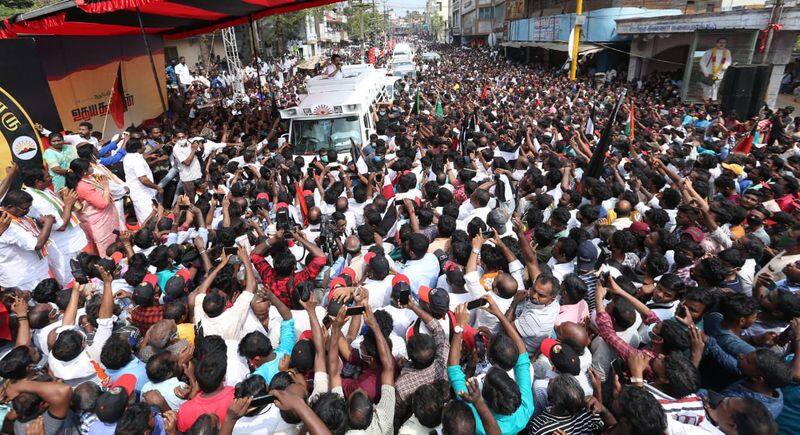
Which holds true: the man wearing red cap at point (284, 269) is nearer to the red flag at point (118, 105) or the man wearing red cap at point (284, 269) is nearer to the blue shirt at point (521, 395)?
the blue shirt at point (521, 395)

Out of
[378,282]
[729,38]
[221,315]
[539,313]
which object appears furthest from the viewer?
[729,38]

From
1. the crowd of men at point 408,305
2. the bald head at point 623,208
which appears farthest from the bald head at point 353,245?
the bald head at point 623,208

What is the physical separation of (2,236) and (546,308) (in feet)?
15.8

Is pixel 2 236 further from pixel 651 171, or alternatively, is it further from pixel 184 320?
pixel 651 171

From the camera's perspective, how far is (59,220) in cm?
464

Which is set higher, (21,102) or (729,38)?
(729,38)

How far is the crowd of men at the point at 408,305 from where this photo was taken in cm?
223

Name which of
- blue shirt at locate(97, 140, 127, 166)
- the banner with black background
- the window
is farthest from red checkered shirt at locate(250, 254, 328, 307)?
the window

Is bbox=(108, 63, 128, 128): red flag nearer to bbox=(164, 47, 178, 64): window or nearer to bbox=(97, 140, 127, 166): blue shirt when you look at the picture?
bbox=(97, 140, 127, 166): blue shirt

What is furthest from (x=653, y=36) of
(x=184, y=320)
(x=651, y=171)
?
(x=184, y=320)

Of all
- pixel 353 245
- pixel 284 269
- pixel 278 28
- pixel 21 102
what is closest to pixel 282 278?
pixel 284 269

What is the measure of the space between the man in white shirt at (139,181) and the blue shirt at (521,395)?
18.3 ft

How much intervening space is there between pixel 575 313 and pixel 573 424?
2.99ft

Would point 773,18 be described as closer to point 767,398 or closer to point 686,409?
point 767,398
